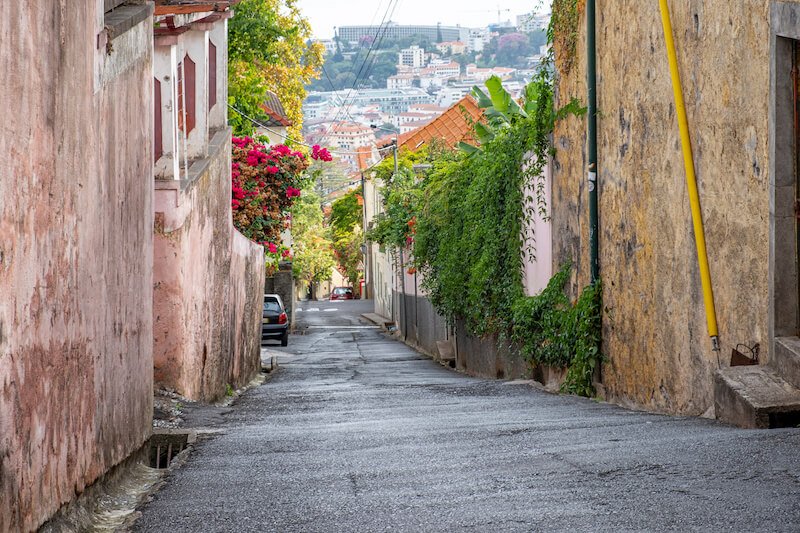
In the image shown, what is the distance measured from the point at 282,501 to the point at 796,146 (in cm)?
439

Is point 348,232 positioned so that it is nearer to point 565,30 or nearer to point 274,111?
point 274,111

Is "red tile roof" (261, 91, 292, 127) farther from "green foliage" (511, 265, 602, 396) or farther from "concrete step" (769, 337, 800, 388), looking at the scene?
"concrete step" (769, 337, 800, 388)

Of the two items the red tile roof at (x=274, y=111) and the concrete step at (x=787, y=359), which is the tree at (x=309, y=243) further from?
the concrete step at (x=787, y=359)

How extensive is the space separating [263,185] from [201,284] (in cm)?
759

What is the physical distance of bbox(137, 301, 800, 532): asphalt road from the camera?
529cm

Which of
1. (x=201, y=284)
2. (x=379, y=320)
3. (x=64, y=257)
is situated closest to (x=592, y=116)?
(x=201, y=284)

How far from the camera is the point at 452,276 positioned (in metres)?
21.0

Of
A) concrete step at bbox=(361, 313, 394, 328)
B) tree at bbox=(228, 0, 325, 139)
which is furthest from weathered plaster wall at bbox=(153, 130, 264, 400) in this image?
concrete step at bbox=(361, 313, 394, 328)

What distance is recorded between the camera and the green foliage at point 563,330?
42.7 ft

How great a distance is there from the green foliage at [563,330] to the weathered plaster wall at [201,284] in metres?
4.03

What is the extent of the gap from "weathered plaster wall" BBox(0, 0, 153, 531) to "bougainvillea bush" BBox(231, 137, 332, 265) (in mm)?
12766

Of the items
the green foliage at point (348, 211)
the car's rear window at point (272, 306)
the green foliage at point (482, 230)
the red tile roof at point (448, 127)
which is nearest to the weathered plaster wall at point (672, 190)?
the green foliage at point (482, 230)

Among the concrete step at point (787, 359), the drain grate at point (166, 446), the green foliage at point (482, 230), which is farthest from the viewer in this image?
the green foliage at point (482, 230)

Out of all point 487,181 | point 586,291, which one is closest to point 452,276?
point 487,181
